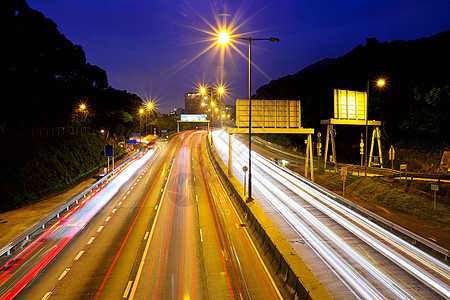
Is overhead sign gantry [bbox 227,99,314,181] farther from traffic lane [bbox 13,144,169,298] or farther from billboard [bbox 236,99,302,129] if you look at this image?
traffic lane [bbox 13,144,169,298]

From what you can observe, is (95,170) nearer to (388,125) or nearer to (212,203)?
(212,203)

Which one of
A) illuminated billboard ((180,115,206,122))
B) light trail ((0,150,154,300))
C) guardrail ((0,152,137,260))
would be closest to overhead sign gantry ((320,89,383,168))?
light trail ((0,150,154,300))

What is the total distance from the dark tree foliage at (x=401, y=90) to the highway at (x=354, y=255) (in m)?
20.7

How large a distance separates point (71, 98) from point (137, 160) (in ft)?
51.1

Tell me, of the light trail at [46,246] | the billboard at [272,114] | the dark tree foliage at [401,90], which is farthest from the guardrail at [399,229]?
the dark tree foliage at [401,90]

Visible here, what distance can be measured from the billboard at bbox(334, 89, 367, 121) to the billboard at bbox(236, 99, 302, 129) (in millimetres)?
5866

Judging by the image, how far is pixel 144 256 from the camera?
46.6 feet

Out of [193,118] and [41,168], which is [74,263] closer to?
[41,168]

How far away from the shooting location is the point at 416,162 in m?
37.9

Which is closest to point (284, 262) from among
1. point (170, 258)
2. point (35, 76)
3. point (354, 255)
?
point (354, 255)

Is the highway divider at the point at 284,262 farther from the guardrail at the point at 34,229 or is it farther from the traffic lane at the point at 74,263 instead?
the guardrail at the point at 34,229

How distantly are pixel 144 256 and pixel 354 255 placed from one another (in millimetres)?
10248

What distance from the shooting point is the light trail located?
11.8m

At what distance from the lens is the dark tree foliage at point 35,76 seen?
33.7 m
